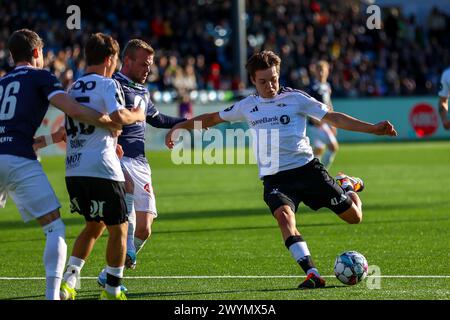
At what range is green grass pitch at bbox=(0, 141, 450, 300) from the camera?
29.9 ft

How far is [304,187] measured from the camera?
32.3 feet

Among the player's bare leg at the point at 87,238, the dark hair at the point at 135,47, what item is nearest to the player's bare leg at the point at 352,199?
the dark hair at the point at 135,47

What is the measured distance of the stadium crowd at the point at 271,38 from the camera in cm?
3684

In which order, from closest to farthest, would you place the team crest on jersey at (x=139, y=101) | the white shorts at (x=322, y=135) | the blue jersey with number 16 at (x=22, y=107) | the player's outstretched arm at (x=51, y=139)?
the blue jersey with number 16 at (x=22, y=107)
the team crest on jersey at (x=139, y=101)
the player's outstretched arm at (x=51, y=139)
the white shorts at (x=322, y=135)

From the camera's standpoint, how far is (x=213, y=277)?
9.93 m

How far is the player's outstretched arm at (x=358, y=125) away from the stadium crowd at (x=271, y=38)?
84.6 feet

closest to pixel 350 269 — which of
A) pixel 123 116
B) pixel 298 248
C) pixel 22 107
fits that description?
pixel 298 248

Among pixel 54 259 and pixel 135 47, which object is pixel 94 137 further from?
pixel 135 47

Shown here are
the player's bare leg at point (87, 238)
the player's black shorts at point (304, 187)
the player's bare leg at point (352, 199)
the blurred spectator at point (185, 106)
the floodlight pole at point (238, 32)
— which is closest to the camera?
the player's bare leg at point (87, 238)

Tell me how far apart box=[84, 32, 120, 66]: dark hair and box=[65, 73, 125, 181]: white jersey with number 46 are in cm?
15

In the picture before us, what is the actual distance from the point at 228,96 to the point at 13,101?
2820 cm

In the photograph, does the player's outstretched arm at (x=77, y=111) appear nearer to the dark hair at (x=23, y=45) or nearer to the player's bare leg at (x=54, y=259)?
the dark hair at (x=23, y=45)

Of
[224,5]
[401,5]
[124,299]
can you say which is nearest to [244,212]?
[124,299]

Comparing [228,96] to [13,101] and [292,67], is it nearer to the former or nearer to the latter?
[292,67]
